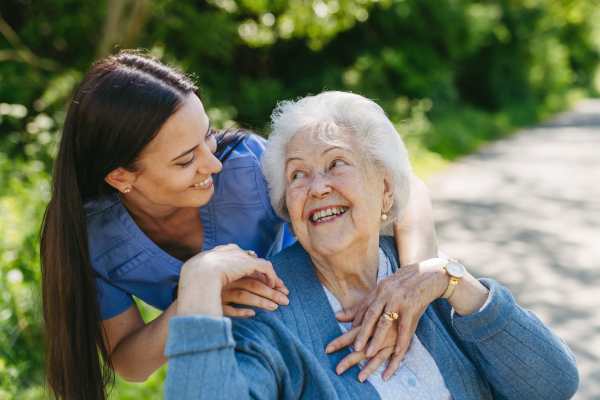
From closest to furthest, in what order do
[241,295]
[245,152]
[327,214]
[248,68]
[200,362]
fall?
[200,362], [241,295], [327,214], [245,152], [248,68]

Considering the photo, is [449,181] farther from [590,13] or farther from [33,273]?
[590,13]

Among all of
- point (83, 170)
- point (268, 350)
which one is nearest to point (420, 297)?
point (268, 350)

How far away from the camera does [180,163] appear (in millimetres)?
1765

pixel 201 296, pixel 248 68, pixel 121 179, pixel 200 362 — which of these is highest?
pixel 121 179

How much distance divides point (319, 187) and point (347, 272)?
35 cm

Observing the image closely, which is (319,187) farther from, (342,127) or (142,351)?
(142,351)

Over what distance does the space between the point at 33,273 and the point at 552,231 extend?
5.16 metres

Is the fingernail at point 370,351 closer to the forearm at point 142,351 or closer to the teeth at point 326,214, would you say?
the teeth at point 326,214

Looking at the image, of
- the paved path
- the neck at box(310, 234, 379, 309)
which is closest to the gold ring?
the neck at box(310, 234, 379, 309)

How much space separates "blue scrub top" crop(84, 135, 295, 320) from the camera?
1.88m

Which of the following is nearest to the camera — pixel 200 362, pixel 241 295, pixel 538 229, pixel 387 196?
pixel 200 362

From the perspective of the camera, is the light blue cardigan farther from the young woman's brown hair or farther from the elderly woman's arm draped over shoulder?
the young woman's brown hair

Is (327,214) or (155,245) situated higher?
(327,214)

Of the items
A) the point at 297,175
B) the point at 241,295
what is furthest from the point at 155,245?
the point at 297,175
